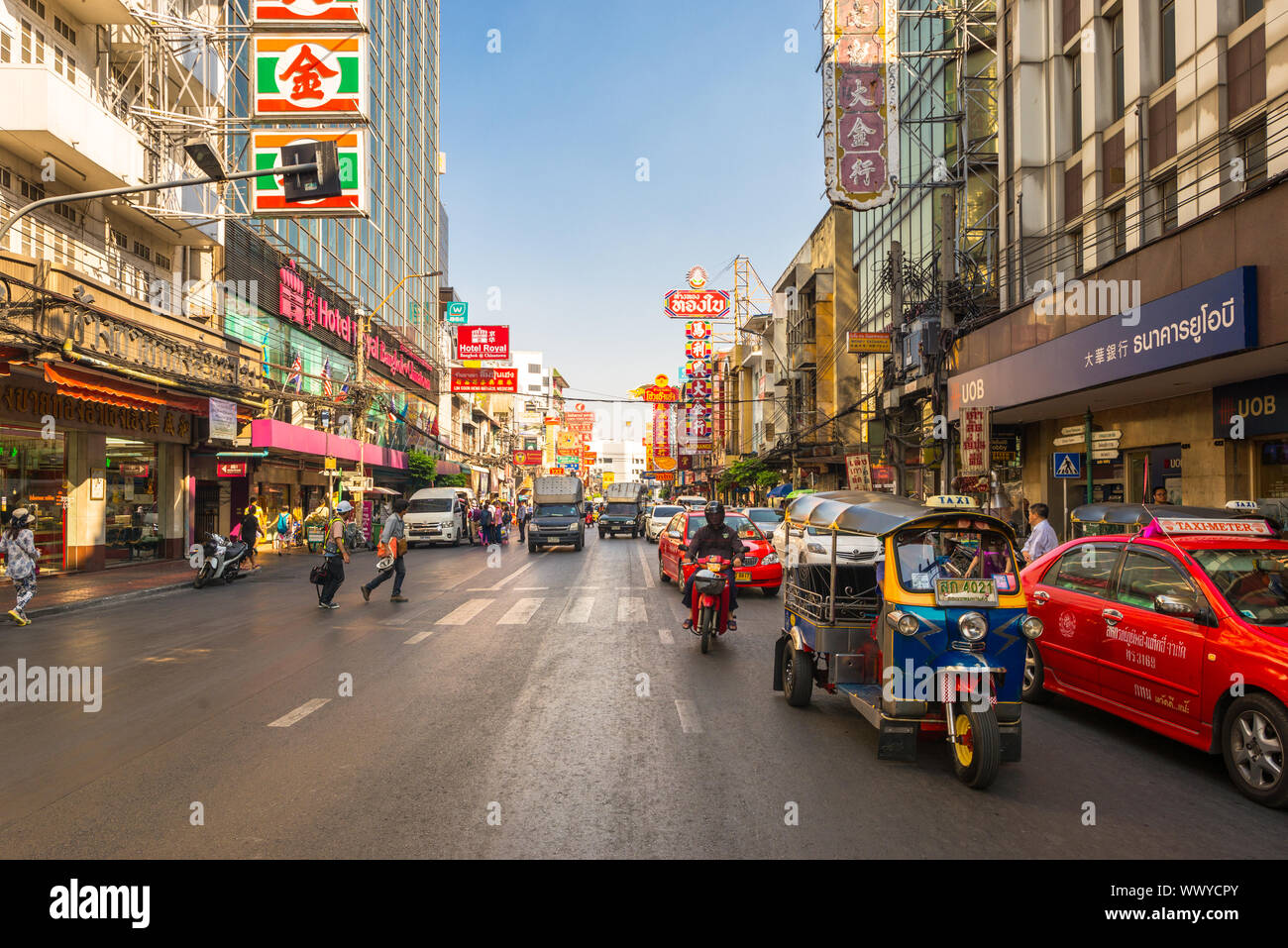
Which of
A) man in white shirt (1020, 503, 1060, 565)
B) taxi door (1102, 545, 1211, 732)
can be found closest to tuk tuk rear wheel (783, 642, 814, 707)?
taxi door (1102, 545, 1211, 732)

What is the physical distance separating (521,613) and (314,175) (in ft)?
24.6

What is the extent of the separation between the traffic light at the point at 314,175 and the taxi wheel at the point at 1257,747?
39.1 feet

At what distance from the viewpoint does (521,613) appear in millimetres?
14617

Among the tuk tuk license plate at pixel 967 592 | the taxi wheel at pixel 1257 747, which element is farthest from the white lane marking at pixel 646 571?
the taxi wheel at pixel 1257 747

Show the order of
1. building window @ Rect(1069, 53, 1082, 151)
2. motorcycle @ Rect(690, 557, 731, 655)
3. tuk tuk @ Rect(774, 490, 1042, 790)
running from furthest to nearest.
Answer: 1. building window @ Rect(1069, 53, 1082, 151)
2. motorcycle @ Rect(690, 557, 731, 655)
3. tuk tuk @ Rect(774, 490, 1042, 790)

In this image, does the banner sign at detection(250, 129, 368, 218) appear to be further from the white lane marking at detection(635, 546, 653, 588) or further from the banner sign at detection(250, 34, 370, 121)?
the white lane marking at detection(635, 546, 653, 588)

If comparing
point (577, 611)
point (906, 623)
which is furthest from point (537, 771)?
point (577, 611)

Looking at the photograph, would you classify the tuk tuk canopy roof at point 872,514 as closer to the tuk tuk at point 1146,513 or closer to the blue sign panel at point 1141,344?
the tuk tuk at point 1146,513

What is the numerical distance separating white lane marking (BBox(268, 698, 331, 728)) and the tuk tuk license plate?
17.5ft

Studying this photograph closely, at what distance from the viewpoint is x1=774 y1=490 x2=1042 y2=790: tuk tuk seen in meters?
5.83

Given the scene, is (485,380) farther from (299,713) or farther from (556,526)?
(299,713)

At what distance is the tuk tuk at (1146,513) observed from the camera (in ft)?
27.2

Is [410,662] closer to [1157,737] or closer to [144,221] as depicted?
[1157,737]
